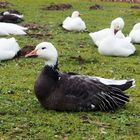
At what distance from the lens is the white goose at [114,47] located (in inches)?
570

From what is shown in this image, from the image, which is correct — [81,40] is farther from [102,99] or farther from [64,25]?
[102,99]

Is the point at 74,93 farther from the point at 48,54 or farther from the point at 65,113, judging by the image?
the point at 48,54

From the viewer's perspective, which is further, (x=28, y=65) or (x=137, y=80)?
(x=28, y=65)

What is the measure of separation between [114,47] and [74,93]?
5.73m

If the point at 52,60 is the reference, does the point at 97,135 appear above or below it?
below

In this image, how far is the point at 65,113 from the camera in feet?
29.3

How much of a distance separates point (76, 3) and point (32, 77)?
56.5 ft

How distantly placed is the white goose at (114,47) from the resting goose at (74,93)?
536 centimetres

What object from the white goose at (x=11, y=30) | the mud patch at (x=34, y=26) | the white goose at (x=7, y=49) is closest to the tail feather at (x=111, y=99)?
the white goose at (x=7, y=49)

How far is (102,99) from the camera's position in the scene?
898 cm

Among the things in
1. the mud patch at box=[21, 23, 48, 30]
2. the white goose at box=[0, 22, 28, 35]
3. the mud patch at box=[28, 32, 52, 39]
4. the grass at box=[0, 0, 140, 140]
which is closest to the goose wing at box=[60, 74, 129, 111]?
the grass at box=[0, 0, 140, 140]

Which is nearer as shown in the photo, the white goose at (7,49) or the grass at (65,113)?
the grass at (65,113)

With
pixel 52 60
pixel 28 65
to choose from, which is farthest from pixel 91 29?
pixel 52 60

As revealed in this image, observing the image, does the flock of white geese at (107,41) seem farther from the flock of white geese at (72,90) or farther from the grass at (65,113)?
the flock of white geese at (72,90)
